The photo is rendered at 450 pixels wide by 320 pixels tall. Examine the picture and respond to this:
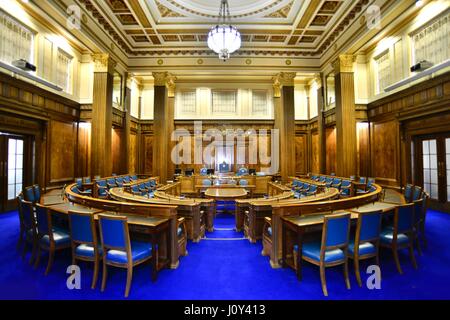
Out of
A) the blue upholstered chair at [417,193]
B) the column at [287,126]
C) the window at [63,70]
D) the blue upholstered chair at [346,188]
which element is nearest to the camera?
the blue upholstered chair at [417,193]

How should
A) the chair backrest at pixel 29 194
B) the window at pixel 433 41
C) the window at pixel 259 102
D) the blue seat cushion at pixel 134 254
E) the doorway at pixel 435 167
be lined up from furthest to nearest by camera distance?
the window at pixel 259 102 < the doorway at pixel 435 167 < the window at pixel 433 41 < the chair backrest at pixel 29 194 < the blue seat cushion at pixel 134 254

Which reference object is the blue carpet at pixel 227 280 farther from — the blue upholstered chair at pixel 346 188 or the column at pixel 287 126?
the column at pixel 287 126

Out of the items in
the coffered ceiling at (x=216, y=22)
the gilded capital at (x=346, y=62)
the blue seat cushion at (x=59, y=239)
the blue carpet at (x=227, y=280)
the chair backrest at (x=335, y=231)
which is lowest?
the blue carpet at (x=227, y=280)

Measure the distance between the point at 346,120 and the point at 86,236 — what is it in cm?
834

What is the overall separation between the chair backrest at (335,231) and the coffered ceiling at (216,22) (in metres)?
7.13

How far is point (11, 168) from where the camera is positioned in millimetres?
6371

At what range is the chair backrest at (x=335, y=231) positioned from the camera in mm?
2373

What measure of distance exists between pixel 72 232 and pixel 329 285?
3.12 meters

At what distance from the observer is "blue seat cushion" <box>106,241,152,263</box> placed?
8.04 ft

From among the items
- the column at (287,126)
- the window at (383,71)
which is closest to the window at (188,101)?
the column at (287,126)

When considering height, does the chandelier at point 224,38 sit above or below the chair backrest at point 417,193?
above

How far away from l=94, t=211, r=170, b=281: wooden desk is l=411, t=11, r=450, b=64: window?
25.6 feet

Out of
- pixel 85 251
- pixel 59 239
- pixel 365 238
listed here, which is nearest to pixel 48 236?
pixel 59 239
